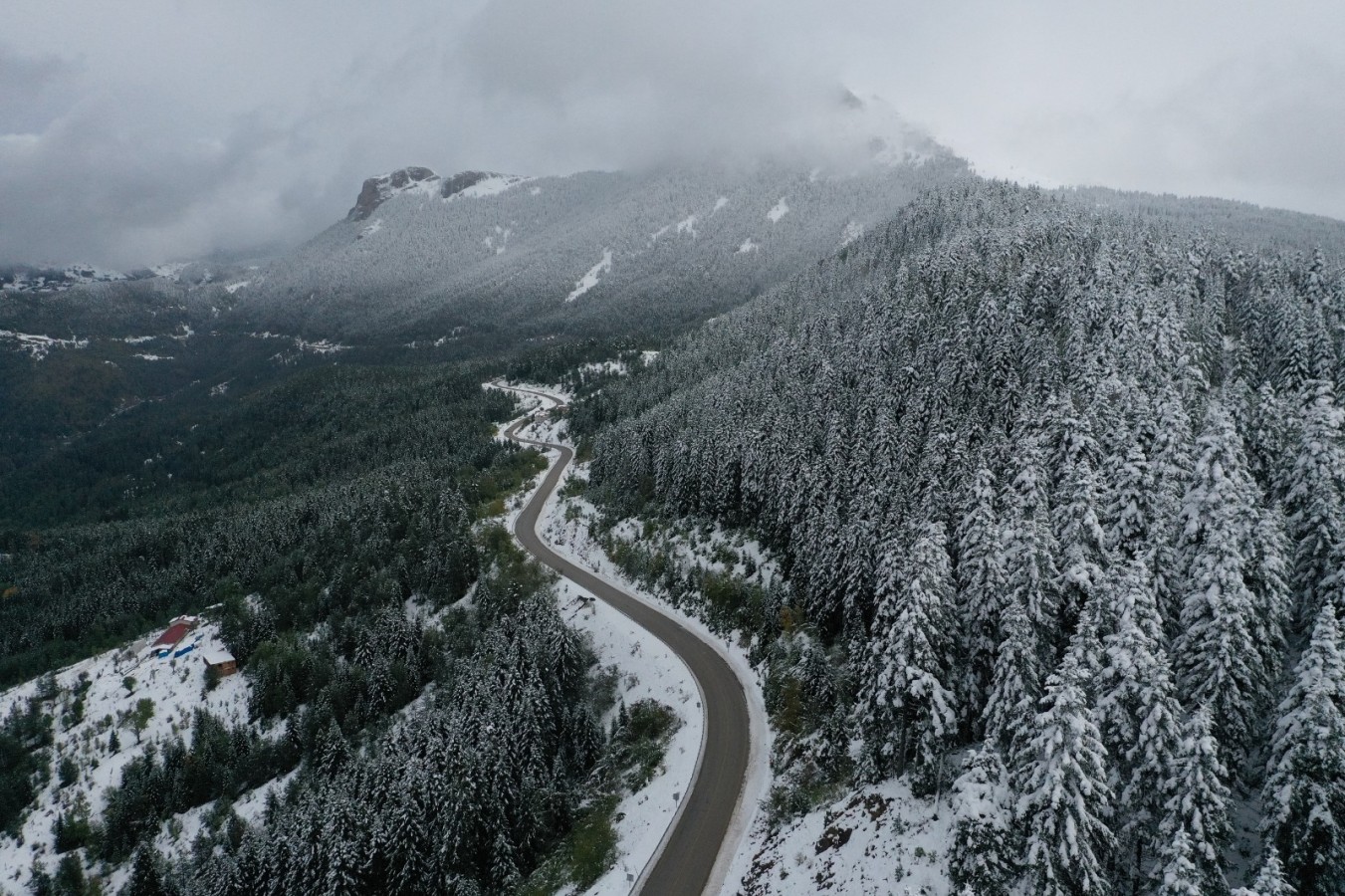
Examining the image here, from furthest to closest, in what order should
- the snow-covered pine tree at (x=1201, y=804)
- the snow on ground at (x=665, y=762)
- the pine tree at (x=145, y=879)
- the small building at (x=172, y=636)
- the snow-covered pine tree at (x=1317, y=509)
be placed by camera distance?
the small building at (x=172, y=636)
the pine tree at (x=145, y=879)
the snow on ground at (x=665, y=762)
the snow-covered pine tree at (x=1317, y=509)
the snow-covered pine tree at (x=1201, y=804)

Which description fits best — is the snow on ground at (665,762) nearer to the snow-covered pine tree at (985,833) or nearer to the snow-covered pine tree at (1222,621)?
the snow-covered pine tree at (985,833)

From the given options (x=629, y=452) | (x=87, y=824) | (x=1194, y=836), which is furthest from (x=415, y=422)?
(x=1194, y=836)

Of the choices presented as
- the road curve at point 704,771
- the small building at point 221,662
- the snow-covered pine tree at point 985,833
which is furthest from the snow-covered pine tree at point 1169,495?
the small building at point 221,662

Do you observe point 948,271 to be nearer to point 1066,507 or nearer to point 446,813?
point 1066,507

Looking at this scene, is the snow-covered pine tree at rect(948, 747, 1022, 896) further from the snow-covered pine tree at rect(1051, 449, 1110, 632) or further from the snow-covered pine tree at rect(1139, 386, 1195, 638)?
the snow-covered pine tree at rect(1139, 386, 1195, 638)

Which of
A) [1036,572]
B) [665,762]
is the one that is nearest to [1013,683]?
[1036,572]

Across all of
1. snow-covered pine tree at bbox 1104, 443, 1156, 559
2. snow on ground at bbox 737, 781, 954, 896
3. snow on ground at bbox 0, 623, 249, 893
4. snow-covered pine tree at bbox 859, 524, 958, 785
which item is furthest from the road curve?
snow on ground at bbox 0, 623, 249, 893

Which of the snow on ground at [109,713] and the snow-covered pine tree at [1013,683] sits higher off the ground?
the snow-covered pine tree at [1013,683]
